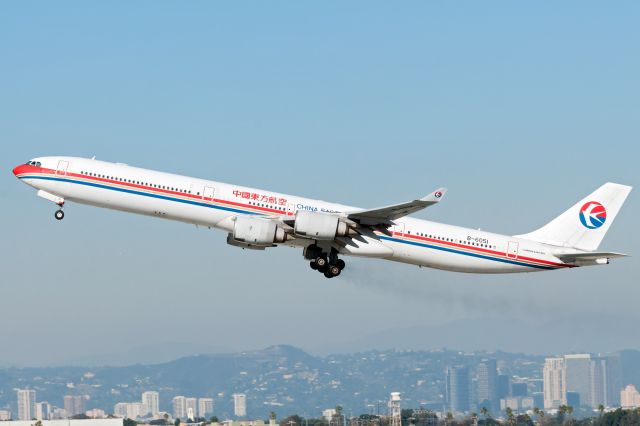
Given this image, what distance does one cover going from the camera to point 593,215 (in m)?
63.0

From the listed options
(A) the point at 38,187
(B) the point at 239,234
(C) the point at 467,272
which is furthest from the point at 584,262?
(A) the point at 38,187

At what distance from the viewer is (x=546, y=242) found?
6125 centimetres

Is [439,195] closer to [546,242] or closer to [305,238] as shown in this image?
[305,238]

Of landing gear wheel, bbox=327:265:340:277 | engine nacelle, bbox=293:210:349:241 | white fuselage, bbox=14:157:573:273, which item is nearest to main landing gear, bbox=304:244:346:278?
landing gear wheel, bbox=327:265:340:277

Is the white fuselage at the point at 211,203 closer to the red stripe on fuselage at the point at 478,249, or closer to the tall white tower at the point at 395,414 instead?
the red stripe on fuselage at the point at 478,249

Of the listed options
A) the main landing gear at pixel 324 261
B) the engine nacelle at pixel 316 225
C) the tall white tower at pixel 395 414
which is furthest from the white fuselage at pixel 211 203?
the tall white tower at pixel 395 414

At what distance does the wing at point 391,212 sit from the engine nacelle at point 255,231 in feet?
13.9

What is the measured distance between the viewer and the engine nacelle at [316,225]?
173 feet

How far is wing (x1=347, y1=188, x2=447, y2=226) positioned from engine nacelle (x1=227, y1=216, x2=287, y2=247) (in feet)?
13.9

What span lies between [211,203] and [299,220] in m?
4.90

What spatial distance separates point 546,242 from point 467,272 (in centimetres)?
636

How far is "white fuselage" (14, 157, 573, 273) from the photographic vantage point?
→ 53062mm

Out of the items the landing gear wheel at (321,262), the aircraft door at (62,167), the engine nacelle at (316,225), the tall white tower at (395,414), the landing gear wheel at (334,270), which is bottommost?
the tall white tower at (395,414)

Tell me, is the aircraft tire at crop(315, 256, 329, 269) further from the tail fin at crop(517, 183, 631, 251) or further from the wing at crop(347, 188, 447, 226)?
the tail fin at crop(517, 183, 631, 251)
